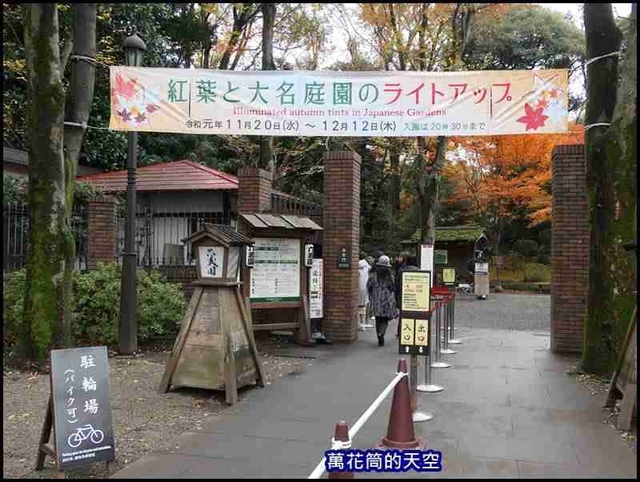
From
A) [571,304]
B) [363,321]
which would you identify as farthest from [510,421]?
[363,321]

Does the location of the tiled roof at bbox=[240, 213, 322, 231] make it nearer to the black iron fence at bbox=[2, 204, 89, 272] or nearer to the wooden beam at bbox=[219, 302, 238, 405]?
the wooden beam at bbox=[219, 302, 238, 405]

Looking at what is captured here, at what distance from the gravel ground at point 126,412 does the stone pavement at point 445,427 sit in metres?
0.24

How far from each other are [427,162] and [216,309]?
17.0m

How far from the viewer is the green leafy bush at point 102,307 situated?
10.3 metres

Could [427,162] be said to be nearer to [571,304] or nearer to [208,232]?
[571,304]

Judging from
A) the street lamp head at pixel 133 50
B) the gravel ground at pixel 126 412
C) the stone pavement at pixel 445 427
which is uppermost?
the street lamp head at pixel 133 50

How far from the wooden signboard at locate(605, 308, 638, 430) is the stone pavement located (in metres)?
0.20

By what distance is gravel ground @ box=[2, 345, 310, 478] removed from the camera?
16.8ft

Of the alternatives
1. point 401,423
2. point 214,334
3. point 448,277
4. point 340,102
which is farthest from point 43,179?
point 448,277

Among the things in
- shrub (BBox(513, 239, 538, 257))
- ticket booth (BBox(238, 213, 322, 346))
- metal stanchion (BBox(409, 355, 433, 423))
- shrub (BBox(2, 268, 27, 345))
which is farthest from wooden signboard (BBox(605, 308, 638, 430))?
shrub (BBox(513, 239, 538, 257))

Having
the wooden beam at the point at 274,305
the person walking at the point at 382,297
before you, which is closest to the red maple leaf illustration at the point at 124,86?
the wooden beam at the point at 274,305

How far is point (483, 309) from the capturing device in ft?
64.2

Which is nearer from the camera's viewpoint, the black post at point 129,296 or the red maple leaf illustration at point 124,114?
the red maple leaf illustration at point 124,114

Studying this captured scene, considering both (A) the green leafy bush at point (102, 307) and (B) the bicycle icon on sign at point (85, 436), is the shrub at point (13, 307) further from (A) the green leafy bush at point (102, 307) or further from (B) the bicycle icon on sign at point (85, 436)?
(B) the bicycle icon on sign at point (85, 436)
